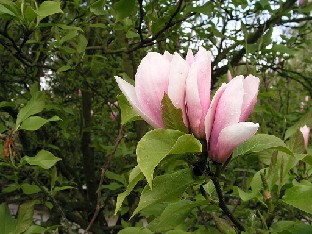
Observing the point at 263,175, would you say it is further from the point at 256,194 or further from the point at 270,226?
the point at 270,226

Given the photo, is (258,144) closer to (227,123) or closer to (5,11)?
(227,123)

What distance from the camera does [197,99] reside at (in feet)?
2.49

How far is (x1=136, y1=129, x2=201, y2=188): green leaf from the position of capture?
667 millimetres

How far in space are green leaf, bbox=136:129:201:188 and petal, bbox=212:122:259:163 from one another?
0.22ft

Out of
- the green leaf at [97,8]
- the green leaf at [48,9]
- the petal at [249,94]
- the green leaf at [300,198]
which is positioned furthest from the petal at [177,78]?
the green leaf at [97,8]

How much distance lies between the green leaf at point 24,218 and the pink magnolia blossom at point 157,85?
81 centimetres

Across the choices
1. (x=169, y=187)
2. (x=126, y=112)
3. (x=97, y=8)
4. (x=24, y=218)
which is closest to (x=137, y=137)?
(x=97, y=8)

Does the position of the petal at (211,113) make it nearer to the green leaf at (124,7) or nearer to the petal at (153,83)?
the petal at (153,83)

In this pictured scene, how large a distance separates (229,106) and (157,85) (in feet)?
0.40

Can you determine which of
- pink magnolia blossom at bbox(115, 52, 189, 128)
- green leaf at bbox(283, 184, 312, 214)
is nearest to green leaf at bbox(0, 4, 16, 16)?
pink magnolia blossom at bbox(115, 52, 189, 128)

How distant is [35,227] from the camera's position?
147 cm

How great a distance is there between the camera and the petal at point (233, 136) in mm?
755

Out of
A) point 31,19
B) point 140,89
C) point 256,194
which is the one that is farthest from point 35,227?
point 140,89

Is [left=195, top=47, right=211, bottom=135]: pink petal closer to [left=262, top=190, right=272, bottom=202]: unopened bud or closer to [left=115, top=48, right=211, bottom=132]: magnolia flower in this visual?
[left=115, top=48, right=211, bottom=132]: magnolia flower
